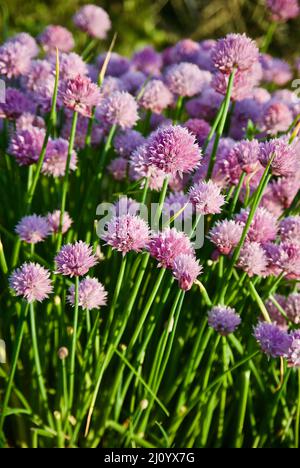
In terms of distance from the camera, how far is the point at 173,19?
18.7 ft

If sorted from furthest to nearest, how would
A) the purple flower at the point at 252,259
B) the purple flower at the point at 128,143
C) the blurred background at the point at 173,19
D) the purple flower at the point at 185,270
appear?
the blurred background at the point at 173,19
the purple flower at the point at 128,143
the purple flower at the point at 252,259
the purple flower at the point at 185,270

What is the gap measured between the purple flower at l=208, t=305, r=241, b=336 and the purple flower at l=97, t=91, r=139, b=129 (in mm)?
451

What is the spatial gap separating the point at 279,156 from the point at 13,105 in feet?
1.93

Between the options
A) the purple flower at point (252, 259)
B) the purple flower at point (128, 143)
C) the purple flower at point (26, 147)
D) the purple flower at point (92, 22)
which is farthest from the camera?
the purple flower at point (92, 22)

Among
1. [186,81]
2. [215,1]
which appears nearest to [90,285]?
[186,81]

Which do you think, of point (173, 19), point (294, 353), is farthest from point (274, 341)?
point (173, 19)

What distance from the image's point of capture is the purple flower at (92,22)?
5.25 feet

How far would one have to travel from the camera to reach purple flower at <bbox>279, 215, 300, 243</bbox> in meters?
1.05

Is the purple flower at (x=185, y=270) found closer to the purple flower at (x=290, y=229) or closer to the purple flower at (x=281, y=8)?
the purple flower at (x=290, y=229)

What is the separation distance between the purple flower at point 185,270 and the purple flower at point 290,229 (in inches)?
9.3

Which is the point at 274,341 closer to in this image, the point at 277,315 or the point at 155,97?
the point at 277,315

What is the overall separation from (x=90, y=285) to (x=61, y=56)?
60 cm

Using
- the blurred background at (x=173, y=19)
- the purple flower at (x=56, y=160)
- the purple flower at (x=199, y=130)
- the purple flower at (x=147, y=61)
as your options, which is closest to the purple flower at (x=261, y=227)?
the purple flower at (x=199, y=130)

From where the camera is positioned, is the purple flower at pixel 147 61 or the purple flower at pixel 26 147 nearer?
the purple flower at pixel 26 147
